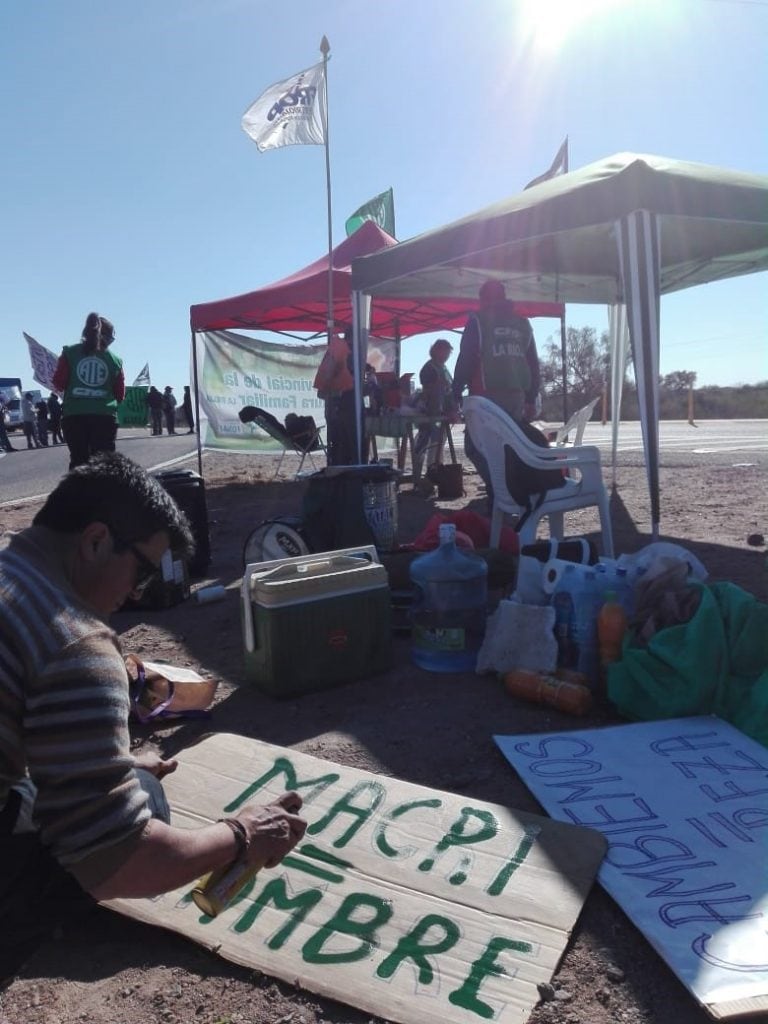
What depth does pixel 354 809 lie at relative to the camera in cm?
237

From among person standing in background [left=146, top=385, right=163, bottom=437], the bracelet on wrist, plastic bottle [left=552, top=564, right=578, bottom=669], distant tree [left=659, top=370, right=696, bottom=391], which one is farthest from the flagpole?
distant tree [left=659, top=370, right=696, bottom=391]

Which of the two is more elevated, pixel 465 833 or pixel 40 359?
pixel 40 359

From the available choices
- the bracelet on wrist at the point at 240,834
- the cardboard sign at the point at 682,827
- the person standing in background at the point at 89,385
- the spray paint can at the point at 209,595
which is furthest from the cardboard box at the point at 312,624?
the person standing in background at the point at 89,385

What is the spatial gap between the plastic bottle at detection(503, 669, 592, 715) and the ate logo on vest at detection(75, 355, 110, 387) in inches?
167

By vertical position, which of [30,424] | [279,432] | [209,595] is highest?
[30,424]

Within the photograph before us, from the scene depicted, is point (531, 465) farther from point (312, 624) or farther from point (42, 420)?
point (42, 420)

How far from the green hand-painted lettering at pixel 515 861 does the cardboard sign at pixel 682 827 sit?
19cm

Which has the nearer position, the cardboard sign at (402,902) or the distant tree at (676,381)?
the cardboard sign at (402,902)

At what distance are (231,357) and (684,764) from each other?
36.4 feet

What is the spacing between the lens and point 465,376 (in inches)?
250

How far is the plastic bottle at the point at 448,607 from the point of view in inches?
142

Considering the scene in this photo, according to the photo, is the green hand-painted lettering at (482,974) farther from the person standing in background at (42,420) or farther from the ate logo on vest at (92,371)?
the person standing in background at (42,420)

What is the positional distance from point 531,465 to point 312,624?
6.81 feet

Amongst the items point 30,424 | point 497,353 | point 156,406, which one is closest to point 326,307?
point 497,353
